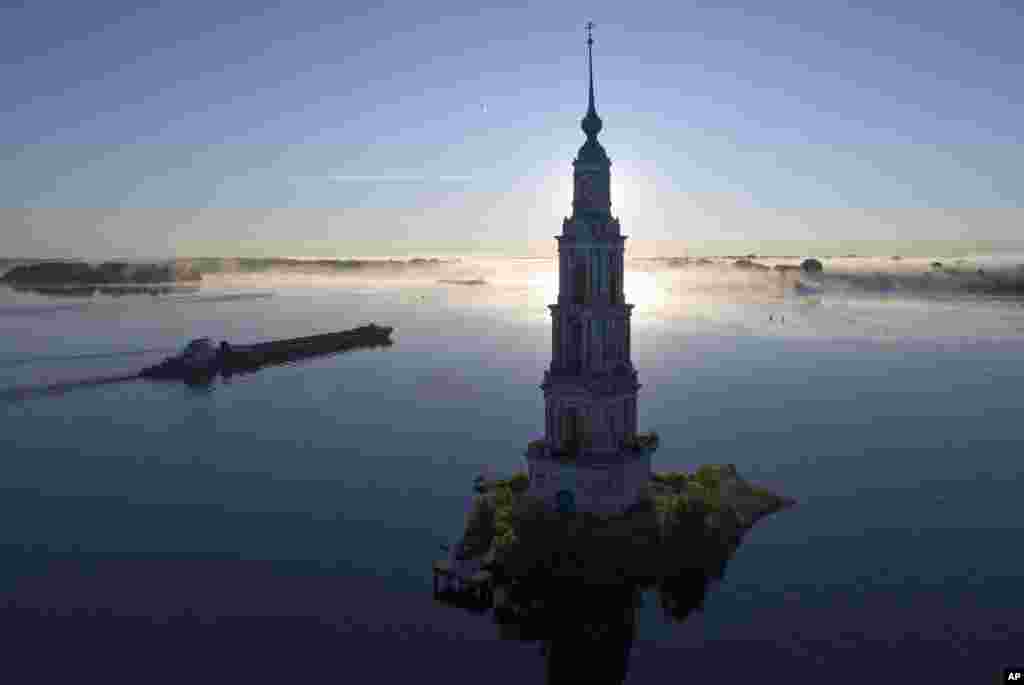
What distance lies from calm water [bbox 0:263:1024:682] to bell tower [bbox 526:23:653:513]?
281 inches

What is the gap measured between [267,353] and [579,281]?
275 feet

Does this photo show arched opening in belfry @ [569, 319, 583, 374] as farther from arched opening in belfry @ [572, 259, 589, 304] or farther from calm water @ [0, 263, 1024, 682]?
calm water @ [0, 263, 1024, 682]

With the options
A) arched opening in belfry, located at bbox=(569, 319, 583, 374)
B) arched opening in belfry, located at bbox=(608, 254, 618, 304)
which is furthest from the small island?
arched opening in belfry, located at bbox=(608, 254, 618, 304)

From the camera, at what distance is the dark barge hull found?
92562 millimetres

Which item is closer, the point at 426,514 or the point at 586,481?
the point at 586,481

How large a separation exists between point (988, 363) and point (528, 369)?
63.2 meters

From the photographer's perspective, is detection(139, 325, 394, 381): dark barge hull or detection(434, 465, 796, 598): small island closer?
detection(434, 465, 796, 598): small island

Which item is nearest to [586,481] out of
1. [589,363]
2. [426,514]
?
[589,363]

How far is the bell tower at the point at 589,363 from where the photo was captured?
35062 mm

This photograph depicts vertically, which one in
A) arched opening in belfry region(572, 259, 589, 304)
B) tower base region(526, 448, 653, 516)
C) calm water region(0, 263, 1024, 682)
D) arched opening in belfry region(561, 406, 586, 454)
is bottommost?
calm water region(0, 263, 1024, 682)

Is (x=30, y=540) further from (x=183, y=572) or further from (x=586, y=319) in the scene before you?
(x=586, y=319)

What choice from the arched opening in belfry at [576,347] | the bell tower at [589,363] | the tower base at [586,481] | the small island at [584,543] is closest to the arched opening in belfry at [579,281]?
the bell tower at [589,363]

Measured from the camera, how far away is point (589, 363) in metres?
36.0

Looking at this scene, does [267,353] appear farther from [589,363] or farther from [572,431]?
[589,363]
